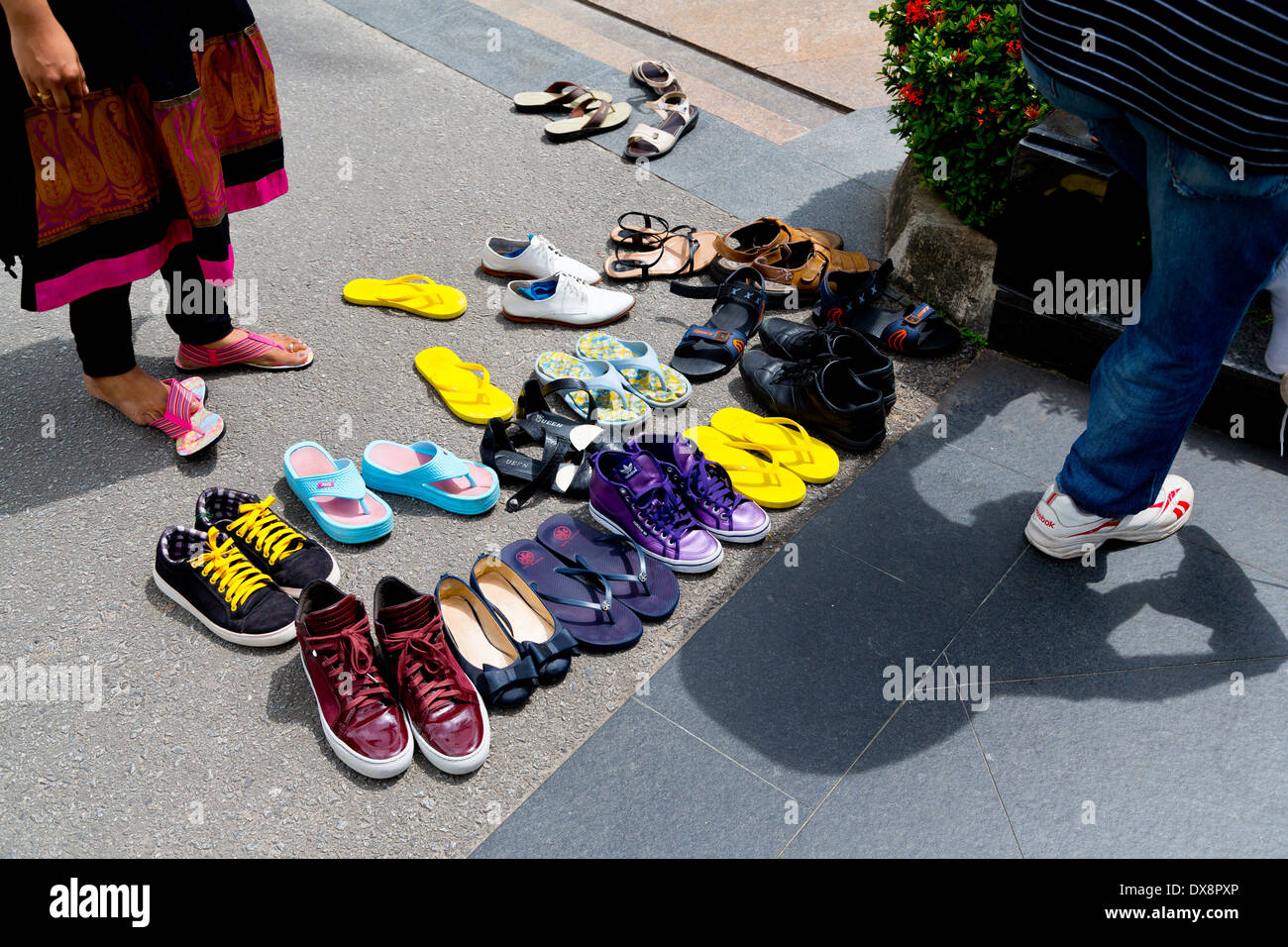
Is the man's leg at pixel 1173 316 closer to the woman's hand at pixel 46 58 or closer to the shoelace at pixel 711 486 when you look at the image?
the shoelace at pixel 711 486

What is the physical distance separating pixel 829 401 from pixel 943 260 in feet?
3.41

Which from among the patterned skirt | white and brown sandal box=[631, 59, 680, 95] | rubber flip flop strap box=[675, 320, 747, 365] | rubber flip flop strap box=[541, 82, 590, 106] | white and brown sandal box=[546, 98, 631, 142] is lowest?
rubber flip flop strap box=[675, 320, 747, 365]

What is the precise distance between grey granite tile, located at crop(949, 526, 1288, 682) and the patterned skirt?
260 cm

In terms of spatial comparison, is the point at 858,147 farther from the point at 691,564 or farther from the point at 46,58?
the point at 46,58

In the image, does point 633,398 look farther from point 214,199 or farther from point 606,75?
point 606,75

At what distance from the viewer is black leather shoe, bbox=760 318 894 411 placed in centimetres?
316

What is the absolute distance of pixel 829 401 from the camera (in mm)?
3105

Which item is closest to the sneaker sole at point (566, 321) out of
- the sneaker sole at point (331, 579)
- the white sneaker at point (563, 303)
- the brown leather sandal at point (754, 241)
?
the white sneaker at point (563, 303)

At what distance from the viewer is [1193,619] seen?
8.64 feet

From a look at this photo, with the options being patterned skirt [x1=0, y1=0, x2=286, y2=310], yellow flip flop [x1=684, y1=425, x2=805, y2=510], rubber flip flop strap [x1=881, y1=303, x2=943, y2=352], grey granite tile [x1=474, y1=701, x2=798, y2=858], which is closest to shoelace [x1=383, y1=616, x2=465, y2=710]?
grey granite tile [x1=474, y1=701, x2=798, y2=858]

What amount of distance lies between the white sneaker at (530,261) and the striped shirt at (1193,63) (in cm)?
217

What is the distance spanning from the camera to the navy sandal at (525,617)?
2.42 meters

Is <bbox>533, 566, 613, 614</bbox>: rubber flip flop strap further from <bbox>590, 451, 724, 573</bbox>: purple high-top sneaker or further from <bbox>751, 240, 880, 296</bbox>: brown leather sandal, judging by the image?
<bbox>751, 240, 880, 296</bbox>: brown leather sandal

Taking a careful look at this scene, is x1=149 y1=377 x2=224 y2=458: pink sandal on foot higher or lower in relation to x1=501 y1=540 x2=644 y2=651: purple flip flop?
higher
